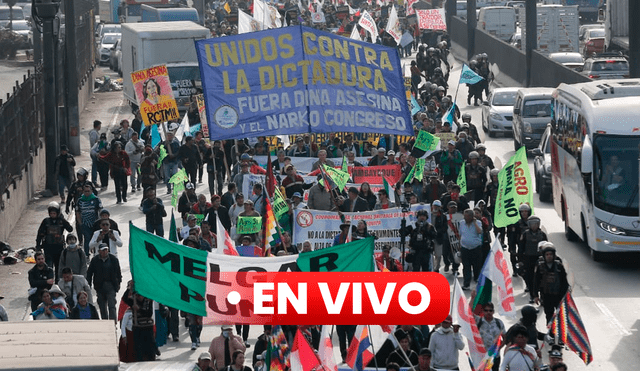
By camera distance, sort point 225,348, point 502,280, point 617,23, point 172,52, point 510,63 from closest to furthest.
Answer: point 225,348 < point 502,280 < point 172,52 < point 510,63 < point 617,23

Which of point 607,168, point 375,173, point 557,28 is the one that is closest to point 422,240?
point 607,168

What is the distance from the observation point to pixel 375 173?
84.5 feet

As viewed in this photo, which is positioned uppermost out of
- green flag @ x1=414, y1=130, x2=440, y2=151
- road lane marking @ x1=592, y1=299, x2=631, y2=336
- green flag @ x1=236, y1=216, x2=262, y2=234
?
green flag @ x1=414, y1=130, x2=440, y2=151

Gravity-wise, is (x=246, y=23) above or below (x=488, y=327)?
above

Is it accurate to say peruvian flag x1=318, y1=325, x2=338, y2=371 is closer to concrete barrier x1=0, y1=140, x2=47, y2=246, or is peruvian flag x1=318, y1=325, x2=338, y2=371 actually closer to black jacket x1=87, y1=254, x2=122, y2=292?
black jacket x1=87, y1=254, x2=122, y2=292

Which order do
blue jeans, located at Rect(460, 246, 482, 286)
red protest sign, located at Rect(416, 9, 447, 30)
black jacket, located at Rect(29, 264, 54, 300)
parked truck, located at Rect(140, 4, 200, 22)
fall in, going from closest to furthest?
black jacket, located at Rect(29, 264, 54, 300) < blue jeans, located at Rect(460, 246, 482, 286) < red protest sign, located at Rect(416, 9, 447, 30) < parked truck, located at Rect(140, 4, 200, 22)

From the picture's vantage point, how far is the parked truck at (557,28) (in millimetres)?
55031

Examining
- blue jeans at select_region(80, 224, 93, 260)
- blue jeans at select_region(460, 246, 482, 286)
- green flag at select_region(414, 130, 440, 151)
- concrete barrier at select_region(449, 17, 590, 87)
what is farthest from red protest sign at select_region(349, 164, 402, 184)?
concrete barrier at select_region(449, 17, 590, 87)

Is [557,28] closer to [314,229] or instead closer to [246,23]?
[246,23]

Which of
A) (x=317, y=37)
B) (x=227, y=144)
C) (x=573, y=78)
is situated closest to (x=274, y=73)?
(x=317, y=37)

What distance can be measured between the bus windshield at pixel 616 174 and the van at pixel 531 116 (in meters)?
12.0

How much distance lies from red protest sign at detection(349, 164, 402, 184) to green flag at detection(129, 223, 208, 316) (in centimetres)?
1033

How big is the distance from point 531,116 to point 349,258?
20.8m

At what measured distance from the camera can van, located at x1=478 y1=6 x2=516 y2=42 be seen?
209ft
